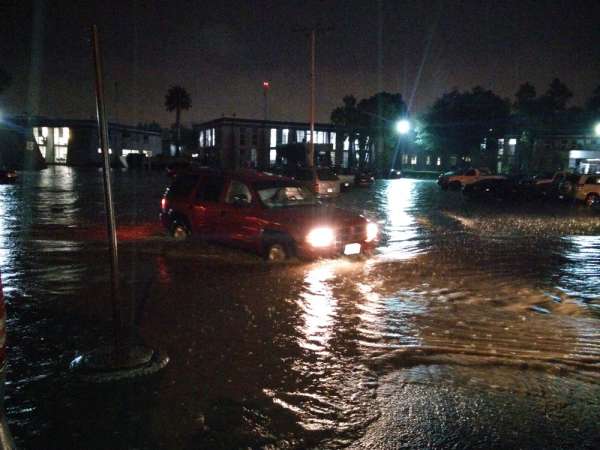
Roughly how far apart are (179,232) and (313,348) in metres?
7.29

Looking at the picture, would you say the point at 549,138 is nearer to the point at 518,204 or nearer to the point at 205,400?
the point at 518,204

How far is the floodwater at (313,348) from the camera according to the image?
409 centimetres

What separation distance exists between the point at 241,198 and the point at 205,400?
6542mm

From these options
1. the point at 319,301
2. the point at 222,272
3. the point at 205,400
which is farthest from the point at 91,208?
the point at 205,400

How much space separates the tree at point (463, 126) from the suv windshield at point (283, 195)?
6586 cm

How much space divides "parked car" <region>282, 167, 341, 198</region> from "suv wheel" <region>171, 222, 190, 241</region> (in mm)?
14078

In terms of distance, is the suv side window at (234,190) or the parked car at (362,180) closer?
the suv side window at (234,190)

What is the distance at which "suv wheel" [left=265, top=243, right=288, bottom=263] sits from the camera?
10.2 m

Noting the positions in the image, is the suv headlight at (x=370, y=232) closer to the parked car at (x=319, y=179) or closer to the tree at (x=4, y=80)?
the parked car at (x=319, y=179)

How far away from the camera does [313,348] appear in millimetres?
5848

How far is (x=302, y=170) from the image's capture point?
27.3 m

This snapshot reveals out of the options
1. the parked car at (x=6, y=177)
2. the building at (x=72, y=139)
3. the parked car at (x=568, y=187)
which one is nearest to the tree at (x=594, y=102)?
the parked car at (x=568, y=187)

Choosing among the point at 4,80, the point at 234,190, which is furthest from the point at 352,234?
the point at 4,80

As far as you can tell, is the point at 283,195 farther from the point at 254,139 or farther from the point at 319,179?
the point at 254,139
